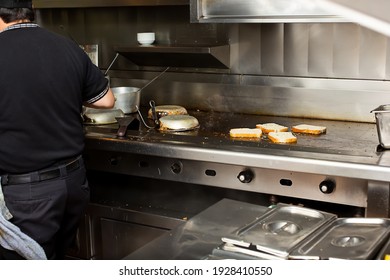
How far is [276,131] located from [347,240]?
156 cm

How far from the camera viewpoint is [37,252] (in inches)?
96.4

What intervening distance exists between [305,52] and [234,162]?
1.07 m

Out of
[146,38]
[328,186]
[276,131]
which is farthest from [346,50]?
[146,38]

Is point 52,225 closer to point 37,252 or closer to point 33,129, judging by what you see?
point 37,252

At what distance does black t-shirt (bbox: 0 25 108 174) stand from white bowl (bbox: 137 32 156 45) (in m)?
1.30

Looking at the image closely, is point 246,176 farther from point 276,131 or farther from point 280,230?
point 280,230

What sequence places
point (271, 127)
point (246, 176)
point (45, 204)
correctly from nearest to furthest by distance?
point (45, 204), point (246, 176), point (271, 127)

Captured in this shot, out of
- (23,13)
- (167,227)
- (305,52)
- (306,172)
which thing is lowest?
(167,227)

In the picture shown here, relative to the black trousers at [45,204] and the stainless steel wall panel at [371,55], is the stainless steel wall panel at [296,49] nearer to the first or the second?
the stainless steel wall panel at [371,55]

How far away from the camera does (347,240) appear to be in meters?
1.41

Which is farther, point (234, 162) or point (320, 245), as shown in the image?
point (234, 162)

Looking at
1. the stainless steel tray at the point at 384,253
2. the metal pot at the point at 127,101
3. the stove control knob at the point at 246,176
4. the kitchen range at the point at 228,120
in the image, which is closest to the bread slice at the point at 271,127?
the kitchen range at the point at 228,120

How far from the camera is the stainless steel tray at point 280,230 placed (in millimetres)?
1365

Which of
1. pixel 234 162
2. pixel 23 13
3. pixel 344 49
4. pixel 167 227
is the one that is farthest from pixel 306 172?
pixel 23 13
